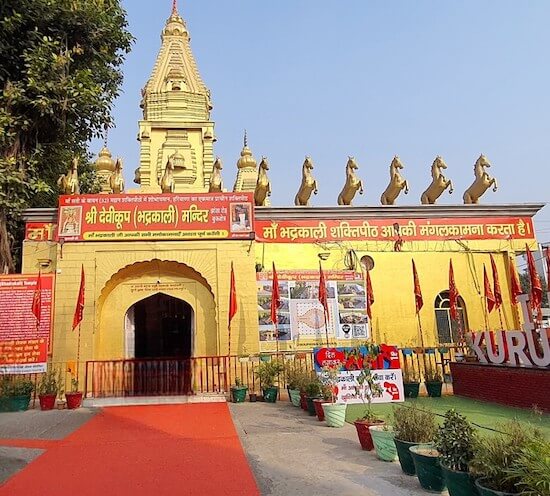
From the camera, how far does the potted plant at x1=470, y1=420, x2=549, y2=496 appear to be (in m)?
3.72

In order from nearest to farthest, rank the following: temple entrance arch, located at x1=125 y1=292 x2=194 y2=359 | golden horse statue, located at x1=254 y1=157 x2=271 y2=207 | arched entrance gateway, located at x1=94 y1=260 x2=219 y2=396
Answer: arched entrance gateway, located at x1=94 y1=260 x2=219 y2=396
golden horse statue, located at x1=254 y1=157 x2=271 y2=207
temple entrance arch, located at x1=125 y1=292 x2=194 y2=359

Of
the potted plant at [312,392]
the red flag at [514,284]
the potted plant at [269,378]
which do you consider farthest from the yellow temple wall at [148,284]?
the red flag at [514,284]

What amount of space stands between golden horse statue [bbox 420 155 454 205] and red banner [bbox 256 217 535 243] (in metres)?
1.32

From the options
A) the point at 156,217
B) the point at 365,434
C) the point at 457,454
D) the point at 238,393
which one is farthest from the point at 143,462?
the point at 156,217

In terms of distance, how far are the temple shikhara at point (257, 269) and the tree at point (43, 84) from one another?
3.61 ft

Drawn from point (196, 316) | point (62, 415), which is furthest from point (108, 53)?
point (62, 415)

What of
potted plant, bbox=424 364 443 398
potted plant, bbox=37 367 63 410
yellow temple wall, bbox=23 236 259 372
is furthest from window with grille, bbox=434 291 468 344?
potted plant, bbox=37 367 63 410

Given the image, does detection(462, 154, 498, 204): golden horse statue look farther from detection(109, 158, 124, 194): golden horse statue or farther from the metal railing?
detection(109, 158, 124, 194): golden horse statue

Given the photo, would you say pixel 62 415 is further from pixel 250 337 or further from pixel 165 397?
pixel 250 337

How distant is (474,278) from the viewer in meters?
16.4

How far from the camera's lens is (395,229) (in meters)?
16.7

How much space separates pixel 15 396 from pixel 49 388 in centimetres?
77

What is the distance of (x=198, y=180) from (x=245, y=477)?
66.7 ft

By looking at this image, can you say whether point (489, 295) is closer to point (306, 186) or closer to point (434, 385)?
point (434, 385)
